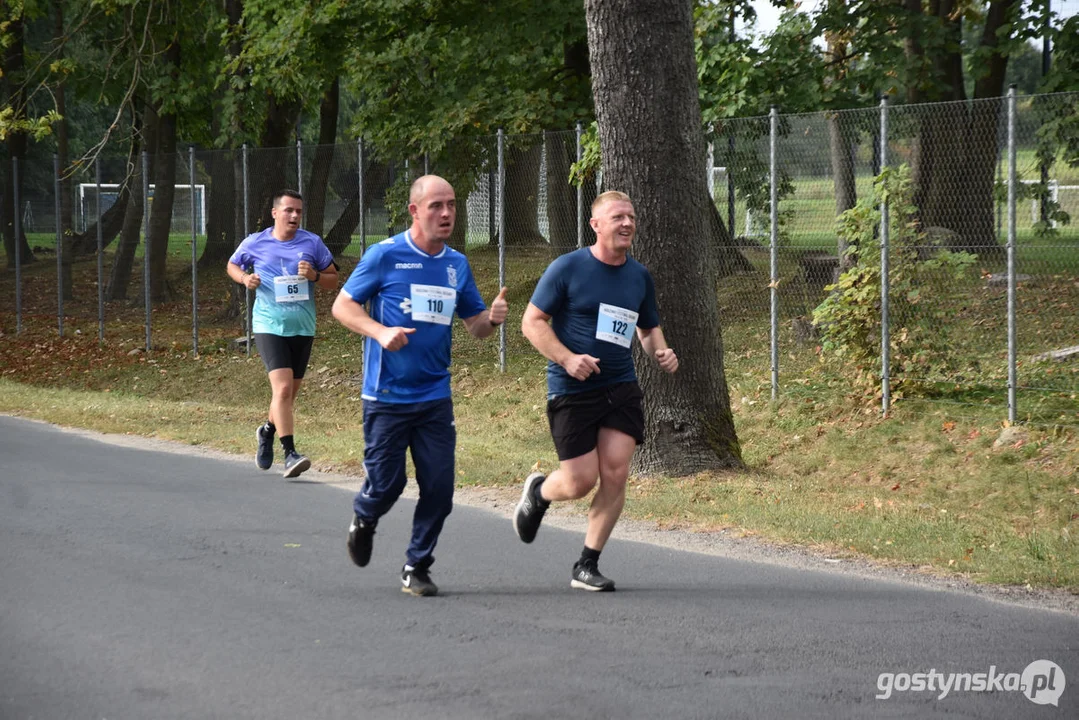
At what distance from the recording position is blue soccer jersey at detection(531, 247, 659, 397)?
705cm

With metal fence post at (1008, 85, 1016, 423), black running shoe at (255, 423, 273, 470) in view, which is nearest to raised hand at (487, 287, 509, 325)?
black running shoe at (255, 423, 273, 470)

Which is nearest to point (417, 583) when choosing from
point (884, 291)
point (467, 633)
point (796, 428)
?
point (467, 633)

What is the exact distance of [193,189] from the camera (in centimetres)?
2203

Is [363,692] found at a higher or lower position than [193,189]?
lower

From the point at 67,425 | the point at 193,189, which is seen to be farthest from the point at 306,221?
the point at 67,425

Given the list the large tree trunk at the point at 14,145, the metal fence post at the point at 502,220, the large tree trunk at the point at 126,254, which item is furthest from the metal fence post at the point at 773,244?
the large tree trunk at the point at 126,254

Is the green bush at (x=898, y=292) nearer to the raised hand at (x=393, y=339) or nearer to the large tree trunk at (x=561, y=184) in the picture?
the large tree trunk at (x=561, y=184)

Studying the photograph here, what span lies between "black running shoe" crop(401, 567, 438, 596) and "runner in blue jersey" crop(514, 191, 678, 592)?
29.8 inches

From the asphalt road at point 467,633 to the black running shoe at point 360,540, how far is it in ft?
0.51

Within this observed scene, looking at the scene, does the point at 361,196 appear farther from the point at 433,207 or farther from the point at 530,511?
the point at 433,207

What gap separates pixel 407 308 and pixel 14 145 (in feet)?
94.6

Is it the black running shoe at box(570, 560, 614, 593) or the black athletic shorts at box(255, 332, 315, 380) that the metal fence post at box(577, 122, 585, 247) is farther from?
the black running shoe at box(570, 560, 614, 593)

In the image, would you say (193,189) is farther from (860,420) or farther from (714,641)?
(714,641)

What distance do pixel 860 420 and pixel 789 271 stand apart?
2049 millimetres
